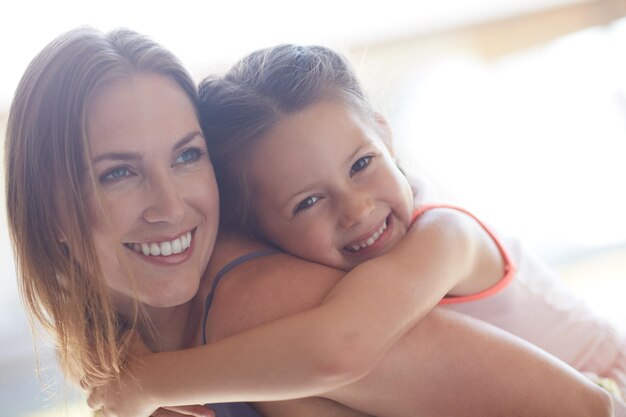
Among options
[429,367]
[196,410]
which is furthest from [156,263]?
[429,367]

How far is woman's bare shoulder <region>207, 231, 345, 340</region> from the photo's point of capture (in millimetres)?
1117

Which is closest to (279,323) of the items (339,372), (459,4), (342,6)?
(339,372)

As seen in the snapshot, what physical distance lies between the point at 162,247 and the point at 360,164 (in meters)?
0.36

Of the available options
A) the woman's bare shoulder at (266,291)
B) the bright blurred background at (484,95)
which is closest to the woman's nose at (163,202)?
the woman's bare shoulder at (266,291)

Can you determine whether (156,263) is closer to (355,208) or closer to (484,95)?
(355,208)

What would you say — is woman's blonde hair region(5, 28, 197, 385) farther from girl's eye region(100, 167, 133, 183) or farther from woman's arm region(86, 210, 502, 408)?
woman's arm region(86, 210, 502, 408)

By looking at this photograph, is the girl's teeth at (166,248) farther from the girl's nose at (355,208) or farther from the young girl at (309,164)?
the girl's nose at (355,208)

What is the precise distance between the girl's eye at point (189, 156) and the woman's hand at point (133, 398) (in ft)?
1.05

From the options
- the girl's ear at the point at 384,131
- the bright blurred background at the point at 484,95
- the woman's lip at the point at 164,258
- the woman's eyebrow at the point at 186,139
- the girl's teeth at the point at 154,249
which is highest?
the woman's eyebrow at the point at 186,139

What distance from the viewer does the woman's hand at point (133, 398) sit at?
1.19 meters

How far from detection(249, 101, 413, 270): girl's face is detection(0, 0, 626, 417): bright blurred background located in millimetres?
1073

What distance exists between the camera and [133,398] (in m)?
1.20

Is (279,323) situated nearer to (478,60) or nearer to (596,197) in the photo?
(596,197)

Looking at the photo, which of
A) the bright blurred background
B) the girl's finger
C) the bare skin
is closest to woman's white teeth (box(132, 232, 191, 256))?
the bare skin
